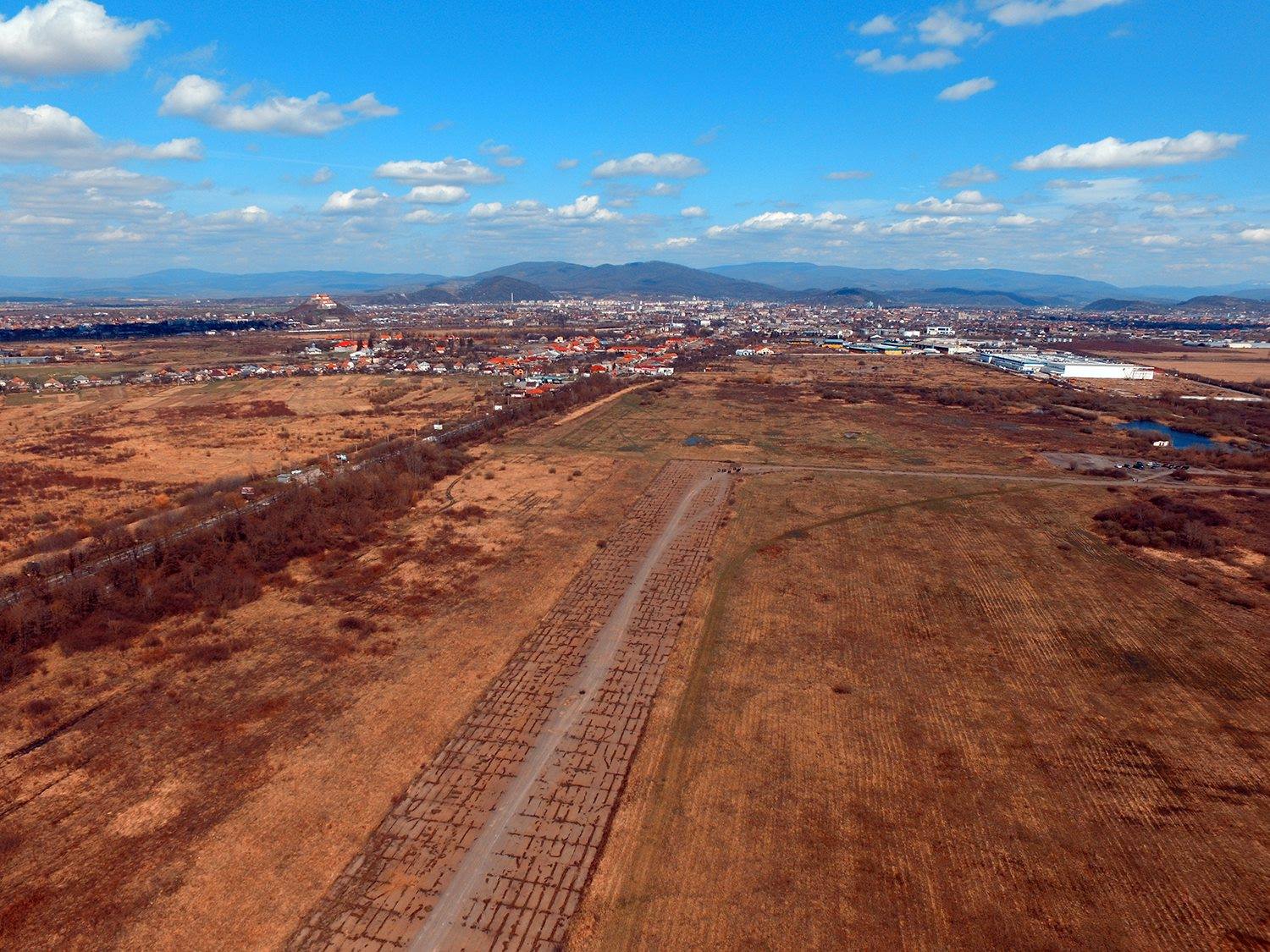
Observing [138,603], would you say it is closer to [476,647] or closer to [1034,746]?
[476,647]

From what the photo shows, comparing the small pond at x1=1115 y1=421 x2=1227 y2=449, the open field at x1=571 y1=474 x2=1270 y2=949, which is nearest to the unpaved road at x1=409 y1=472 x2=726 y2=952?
the open field at x1=571 y1=474 x2=1270 y2=949

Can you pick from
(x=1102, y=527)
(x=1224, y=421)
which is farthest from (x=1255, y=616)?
(x=1224, y=421)

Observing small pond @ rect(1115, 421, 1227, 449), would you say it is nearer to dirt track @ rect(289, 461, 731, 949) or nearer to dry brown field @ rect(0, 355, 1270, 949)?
dry brown field @ rect(0, 355, 1270, 949)

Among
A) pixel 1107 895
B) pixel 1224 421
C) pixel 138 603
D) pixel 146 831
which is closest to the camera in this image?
pixel 1107 895

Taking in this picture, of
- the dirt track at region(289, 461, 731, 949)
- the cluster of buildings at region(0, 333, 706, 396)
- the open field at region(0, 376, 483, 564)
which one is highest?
the cluster of buildings at region(0, 333, 706, 396)

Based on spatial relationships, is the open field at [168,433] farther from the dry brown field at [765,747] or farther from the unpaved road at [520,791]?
the unpaved road at [520,791]

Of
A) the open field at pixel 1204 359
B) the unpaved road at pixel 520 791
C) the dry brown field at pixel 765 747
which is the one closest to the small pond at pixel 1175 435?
the dry brown field at pixel 765 747

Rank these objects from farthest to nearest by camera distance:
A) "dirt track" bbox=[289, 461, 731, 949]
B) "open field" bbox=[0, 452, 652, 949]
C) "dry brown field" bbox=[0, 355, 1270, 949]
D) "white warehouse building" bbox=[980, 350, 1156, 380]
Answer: "white warehouse building" bbox=[980, 350, 1156, 380], "open field" bbox=[0, 452, 652, 949], "dry brown field" bbox=[0, 355, 1270, 949], "dirt track" bbox=[289, 461, 731, 949]
